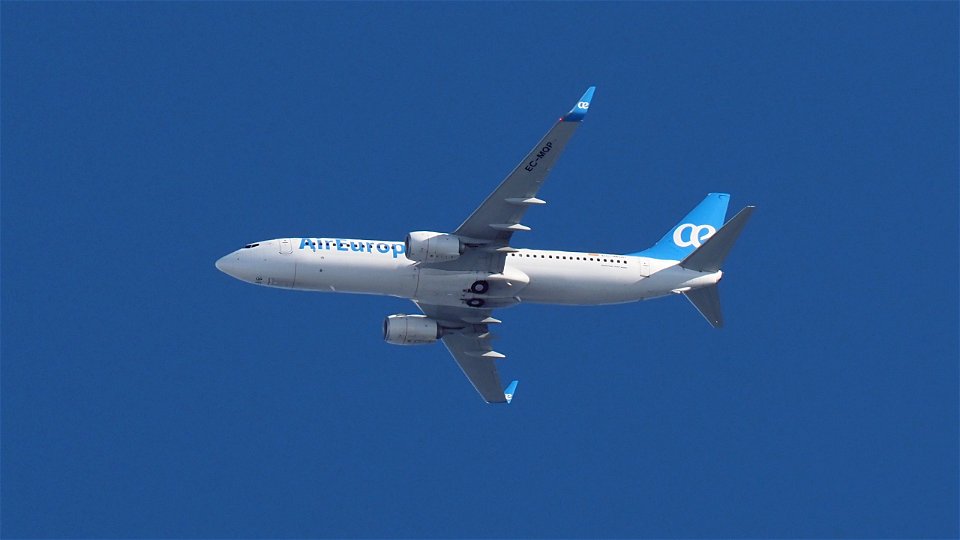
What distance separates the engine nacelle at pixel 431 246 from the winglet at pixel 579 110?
7522 millimetres

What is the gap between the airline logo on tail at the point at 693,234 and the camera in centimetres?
7256

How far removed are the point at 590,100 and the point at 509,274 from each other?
29.2 feet

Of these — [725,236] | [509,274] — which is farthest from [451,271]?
[725,236]

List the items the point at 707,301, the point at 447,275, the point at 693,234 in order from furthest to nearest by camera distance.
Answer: the point at 693,234, the point at 707,301, the point at 447,275

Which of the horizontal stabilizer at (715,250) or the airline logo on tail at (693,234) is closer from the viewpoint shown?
the horizontal stabilizer at (715,250)

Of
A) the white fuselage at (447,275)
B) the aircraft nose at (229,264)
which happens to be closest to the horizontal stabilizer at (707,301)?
the white fuselage at (447,275)

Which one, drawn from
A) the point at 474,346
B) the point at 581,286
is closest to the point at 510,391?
the point at 474,346

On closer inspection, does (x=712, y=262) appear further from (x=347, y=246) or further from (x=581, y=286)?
(x=347, y=246)

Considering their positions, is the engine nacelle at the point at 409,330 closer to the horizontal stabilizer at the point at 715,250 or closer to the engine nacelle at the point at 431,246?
the engine nacelle at the point at 431,246

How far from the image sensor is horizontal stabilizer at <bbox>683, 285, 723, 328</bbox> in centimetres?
6925

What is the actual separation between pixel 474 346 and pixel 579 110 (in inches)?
616

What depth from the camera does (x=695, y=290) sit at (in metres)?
69.1

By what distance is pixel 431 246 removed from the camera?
6562cm

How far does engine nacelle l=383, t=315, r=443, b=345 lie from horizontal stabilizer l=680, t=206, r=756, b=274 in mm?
11393
